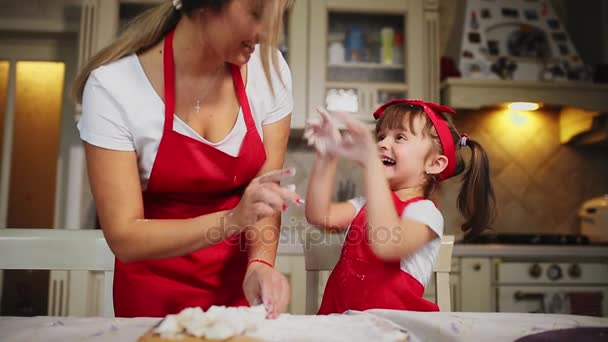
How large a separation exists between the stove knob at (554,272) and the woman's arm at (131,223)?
5.62 ft

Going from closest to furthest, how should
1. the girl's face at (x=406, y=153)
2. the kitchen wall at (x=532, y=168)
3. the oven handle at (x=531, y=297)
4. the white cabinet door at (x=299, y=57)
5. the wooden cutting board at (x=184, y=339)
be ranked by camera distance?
the wooden cutting board at (x=184, y=339), the girl's face at (x=406, y=153), the oven handle at (x=531, y=297), the white cabinet door at (x=299, y=57), the kitchen wall at (x=532, y=168)

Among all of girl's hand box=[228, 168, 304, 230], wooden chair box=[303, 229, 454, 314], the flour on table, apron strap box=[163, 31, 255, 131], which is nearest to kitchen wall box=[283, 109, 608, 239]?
wooden chair box=[303, 229, 454, 314]

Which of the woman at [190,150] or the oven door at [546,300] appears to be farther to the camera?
the oven door at [546,300]

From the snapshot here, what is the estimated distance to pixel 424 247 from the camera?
0.97 metres

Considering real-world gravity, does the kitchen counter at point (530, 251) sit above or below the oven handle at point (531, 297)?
above

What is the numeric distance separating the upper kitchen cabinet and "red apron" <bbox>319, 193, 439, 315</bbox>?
53.9 inches

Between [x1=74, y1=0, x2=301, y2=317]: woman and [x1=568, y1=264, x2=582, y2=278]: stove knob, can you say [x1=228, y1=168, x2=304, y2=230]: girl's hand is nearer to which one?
[x1=74, y1=0, x2=301, y2=317]: woman

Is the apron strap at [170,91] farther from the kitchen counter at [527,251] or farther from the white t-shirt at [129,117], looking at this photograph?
the kitchen counter at [527,251]

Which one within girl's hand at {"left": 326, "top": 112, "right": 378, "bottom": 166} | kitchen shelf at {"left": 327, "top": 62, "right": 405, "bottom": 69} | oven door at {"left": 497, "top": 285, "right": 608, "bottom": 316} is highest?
kitchen shelf at {"left": 327, "top": 62, "right": 405, "bottom": 69}

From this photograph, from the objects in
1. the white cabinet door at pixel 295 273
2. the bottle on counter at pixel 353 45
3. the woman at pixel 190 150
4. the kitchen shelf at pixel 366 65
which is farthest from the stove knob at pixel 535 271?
the woman at pixel 190 150

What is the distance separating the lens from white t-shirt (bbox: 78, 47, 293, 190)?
0.81 metres

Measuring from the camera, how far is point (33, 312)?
2619 millimetres

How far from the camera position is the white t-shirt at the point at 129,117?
32.0 inches

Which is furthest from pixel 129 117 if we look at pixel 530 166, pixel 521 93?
pixel 530 166
